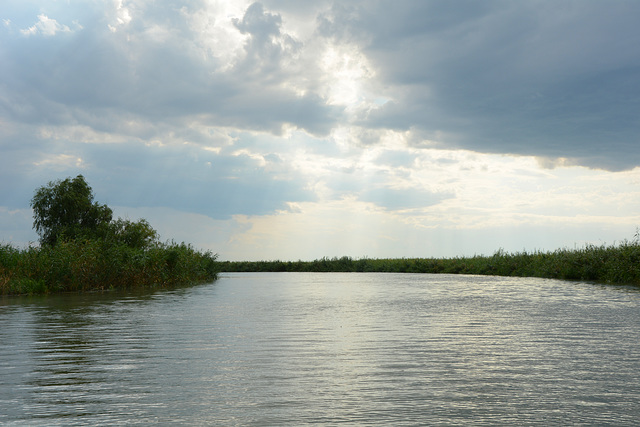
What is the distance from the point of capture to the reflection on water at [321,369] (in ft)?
18.5

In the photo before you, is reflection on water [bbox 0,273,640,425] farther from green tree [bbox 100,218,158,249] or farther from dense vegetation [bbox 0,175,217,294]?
green tree [bbox 100,218,158,249]

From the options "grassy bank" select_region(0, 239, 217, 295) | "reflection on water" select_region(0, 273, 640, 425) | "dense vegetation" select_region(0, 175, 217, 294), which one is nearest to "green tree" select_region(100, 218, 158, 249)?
"dense vegetation" select_region(0, 175, 217, 294)

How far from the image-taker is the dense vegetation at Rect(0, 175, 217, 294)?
26078 millimetres

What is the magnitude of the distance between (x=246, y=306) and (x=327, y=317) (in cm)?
491

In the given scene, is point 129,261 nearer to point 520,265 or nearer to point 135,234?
point 135,234

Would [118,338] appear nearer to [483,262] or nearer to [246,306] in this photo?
[246,306]

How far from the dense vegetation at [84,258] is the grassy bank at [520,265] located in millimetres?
9069

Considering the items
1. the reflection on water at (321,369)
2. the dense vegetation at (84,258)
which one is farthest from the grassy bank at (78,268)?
the reflection on water at (321,369)

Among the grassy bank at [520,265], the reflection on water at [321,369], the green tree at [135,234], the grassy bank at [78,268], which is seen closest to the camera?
the reflection on water at [321,369]

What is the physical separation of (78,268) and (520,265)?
135ft

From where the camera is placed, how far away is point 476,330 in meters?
12.6

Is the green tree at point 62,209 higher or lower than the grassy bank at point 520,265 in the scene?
higher

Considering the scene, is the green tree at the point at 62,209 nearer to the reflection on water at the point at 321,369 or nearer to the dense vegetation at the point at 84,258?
the dense vegetation at the point at 84,258

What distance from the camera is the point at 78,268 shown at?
27.2 metres
